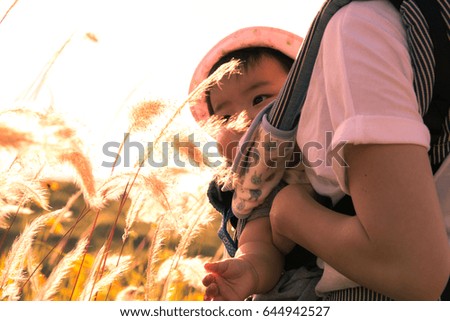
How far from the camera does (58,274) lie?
152 cm

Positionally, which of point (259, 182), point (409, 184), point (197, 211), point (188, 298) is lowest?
point (188, 298)

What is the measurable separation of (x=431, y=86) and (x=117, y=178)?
990mm

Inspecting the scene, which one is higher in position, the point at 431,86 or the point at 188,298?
the point at 431,86

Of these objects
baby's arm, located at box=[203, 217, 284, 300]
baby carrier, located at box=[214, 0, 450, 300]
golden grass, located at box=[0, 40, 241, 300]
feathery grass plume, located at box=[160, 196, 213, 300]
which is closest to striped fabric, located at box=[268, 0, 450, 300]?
baby carrier, located at box=[214, 0, 450, 300]

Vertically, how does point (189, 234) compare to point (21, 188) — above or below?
below

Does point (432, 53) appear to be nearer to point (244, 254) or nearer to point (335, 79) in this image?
point (335, 79)

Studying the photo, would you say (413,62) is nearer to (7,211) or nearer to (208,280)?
(208,280)

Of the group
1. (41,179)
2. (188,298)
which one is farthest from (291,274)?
(188,298)

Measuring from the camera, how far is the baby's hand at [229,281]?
3.55ft

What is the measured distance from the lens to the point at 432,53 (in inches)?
32.2

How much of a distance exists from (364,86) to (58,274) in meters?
1.00

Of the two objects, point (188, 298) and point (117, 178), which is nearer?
point (117, 178)

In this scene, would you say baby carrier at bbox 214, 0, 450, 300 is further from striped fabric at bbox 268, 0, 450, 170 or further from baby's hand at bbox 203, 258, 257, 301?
baby's hand at bbox 203, 258, 257, 301

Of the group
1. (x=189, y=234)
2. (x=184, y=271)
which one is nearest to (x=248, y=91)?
(x=189, y=234)
